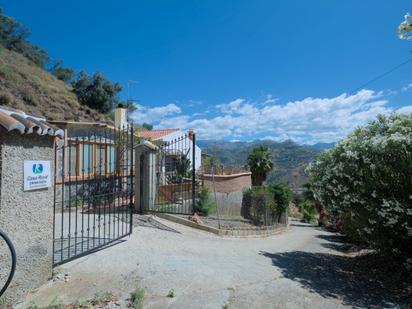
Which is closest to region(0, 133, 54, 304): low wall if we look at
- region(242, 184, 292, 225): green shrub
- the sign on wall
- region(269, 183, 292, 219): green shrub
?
the sign on wall

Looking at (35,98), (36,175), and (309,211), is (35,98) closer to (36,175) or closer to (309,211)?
(36,175)

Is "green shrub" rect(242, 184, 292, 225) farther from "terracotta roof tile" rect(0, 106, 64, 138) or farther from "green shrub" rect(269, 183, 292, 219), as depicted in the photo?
"terracotta roof tile" rect(0, 106, 64, 138)

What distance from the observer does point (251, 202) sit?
12695 millimetres

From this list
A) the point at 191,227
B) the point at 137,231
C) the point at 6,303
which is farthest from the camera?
the point at 191,227

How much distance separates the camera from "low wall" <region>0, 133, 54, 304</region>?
3529 mm

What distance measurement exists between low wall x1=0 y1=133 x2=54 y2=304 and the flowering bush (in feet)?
17.8

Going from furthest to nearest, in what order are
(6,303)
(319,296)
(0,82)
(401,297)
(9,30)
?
(9,30)
(0,82)
(401,297)
(319,296)
(6,303)

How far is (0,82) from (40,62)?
2182 cm

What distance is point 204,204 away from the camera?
10.9 metres

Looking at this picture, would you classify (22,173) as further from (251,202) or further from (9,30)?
(9,30)

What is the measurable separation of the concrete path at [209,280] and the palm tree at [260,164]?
958 inches

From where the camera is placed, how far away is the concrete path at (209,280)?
12.8 feet

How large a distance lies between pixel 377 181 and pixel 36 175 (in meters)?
5.62

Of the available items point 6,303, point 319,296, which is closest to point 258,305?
point 319,296
